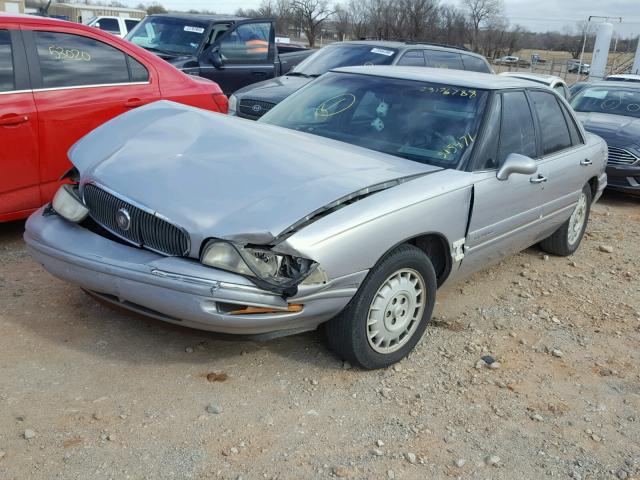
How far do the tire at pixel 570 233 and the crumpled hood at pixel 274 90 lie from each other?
319 centimetres

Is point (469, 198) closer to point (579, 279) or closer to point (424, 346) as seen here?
point (424, 346)

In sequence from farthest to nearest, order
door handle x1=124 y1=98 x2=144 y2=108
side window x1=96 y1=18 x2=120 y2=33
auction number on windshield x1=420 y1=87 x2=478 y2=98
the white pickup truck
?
side window x1=96 y1=18 x2=120 y2=33, the white pickup truck, door handle x1=124 y1=98 x2=144 y2=108, auction number on windshield x1=420 y1=87 x2=478 y2=98

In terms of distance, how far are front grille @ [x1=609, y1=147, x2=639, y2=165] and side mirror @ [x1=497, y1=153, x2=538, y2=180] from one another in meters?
5.16

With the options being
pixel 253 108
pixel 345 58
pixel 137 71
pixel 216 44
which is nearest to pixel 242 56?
pixel 216 44

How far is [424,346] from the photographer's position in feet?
12.6

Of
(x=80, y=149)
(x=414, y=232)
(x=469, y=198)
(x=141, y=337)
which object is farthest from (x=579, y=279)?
(x=80, y=149)

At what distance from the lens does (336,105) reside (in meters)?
4.46

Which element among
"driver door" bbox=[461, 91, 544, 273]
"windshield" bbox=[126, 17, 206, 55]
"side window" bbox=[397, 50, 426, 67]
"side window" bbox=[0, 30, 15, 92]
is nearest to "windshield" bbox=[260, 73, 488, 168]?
"driver door" bbox=[461, 91, 544, 273]

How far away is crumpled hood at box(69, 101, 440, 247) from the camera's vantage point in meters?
2.95

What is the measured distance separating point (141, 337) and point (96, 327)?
0.28m

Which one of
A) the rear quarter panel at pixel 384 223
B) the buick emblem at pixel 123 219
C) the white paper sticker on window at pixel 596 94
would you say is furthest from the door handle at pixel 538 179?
the white paper sticker on window at pixel 596 94

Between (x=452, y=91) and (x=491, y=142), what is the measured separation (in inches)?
17.8

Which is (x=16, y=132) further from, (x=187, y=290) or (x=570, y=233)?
(x=570, y=233)

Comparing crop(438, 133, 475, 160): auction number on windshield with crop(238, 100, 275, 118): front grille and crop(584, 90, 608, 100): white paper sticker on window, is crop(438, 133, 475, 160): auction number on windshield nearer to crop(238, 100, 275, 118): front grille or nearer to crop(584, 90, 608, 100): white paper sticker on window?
crop(238, 100, 275, 118): front grille
